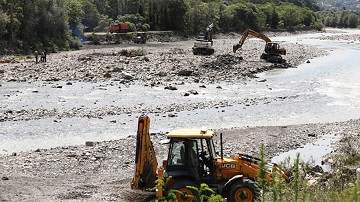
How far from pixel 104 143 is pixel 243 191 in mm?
9512

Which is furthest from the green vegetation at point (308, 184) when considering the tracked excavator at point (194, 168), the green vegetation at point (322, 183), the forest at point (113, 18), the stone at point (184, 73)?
the forest at point (113, 18)

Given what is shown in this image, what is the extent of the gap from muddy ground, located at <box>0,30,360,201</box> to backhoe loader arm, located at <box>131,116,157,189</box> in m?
0.60

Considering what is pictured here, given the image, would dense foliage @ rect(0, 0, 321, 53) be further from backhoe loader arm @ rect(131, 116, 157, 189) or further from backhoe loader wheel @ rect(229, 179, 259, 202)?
backhoe loader wheel @ rect(229, 179, 259, 202)

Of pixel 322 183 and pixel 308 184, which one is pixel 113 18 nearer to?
pixel 322 183

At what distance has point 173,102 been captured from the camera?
3103 cm

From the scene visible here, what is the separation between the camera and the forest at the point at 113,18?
59.1 m

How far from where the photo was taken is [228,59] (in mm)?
50156

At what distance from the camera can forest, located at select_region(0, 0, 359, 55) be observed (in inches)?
2327

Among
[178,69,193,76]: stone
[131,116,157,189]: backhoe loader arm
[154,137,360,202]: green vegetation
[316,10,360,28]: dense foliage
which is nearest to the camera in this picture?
[154,137,360,202]: green vegetation

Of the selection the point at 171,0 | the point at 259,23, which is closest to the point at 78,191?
the point at 171,0

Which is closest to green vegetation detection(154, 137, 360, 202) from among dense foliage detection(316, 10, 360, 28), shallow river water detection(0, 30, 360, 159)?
shallow river water detection(0, 30, 360, 159)

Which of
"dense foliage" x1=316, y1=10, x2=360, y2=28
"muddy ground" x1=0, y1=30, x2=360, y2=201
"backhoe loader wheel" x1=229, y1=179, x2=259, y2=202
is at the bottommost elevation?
"muddy ground" x1=0, y1=30, x2=360, y2=201

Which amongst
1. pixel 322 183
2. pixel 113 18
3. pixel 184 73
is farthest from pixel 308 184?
pixel 113 18

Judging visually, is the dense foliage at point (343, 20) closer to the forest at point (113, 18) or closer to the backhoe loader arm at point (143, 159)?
the forest at point (113, 18)
